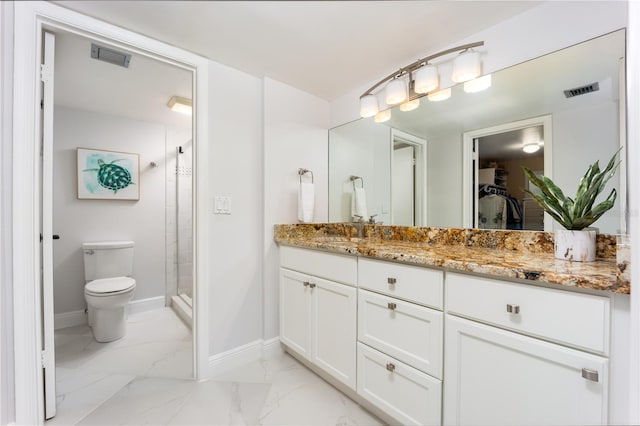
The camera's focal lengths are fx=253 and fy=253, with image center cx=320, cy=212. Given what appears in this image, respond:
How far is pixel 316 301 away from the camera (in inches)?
57.9

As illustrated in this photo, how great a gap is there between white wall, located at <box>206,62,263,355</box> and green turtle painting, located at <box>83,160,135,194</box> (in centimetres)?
162

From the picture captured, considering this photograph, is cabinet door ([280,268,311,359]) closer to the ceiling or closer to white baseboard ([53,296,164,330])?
the ceiling

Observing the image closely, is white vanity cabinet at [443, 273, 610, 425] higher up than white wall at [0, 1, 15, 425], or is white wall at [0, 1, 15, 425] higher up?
white wall at [0, 1, 15, 425]

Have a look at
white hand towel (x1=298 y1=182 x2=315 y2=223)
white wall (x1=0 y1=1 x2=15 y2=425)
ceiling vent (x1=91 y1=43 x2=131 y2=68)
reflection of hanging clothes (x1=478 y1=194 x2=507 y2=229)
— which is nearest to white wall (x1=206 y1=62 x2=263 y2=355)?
white hand towel (x1=298 y1=182 x2=315 y2=223)

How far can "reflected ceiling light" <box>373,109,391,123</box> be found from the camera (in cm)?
171

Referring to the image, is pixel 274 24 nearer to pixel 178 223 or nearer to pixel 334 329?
pixel 334 329

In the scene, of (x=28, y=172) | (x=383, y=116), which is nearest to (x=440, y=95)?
(x=383, y=116)

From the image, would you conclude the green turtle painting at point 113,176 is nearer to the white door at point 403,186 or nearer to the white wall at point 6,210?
the white wall at point 6,210

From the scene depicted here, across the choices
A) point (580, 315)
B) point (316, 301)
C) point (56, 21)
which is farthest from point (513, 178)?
point (56, 21)

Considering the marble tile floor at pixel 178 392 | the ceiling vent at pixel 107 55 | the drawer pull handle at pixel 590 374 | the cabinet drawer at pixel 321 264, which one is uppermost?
the ceiling vent at pixel 107 55

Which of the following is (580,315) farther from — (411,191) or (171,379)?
(171,379)

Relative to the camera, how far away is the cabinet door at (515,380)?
2.16 feet


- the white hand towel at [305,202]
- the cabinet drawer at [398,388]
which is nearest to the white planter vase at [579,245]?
the cabinet drawer at [398,388]

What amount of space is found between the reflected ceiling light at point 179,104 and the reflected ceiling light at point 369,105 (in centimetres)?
147
